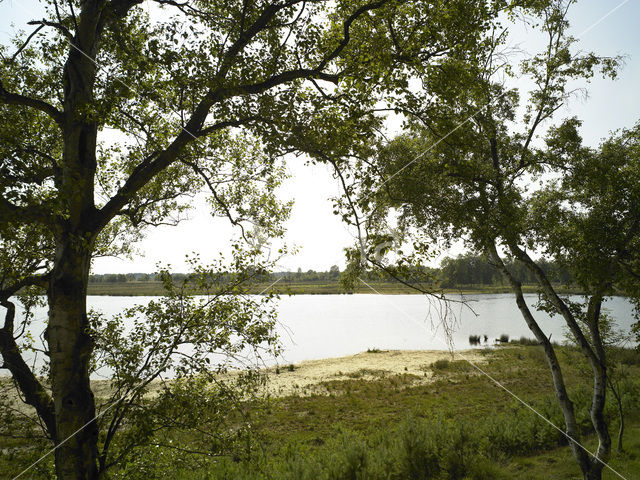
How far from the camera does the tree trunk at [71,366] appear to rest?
4539 millimetres

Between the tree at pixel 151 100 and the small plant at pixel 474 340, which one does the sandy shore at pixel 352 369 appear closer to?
the small plant at pixel 474 340

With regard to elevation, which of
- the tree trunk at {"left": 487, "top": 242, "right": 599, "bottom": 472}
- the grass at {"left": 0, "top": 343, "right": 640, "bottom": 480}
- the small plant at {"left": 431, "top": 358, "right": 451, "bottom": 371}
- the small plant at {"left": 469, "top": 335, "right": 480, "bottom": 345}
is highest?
the tree trunk at {"left": 487, "top": 242, "right": 599, "bottom": 472}

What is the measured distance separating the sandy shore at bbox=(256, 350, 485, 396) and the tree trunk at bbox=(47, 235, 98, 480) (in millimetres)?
14969

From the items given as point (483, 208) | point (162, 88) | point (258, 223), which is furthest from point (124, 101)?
point (483, 208)

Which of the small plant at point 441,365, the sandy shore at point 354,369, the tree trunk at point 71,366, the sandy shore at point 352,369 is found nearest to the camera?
the tree trunk at point 71,366

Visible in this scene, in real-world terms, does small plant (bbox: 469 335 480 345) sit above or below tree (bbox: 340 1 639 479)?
below

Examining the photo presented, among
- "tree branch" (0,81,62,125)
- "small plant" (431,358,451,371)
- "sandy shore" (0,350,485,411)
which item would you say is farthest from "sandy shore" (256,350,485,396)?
"tree branch" (0,81,62,125)

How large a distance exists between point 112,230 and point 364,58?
7.48 meters

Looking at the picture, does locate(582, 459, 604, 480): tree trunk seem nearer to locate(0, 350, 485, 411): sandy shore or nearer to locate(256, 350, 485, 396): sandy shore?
locate(256, 350, 485, 396): sandy shore

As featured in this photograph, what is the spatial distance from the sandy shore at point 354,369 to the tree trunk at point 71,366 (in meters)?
15.0

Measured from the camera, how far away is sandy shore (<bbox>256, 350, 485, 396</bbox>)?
21406mm

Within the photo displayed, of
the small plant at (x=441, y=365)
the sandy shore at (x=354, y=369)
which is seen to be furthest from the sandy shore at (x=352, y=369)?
the small plant at (x=441, y=365)

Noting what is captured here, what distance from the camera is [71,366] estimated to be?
4645 mm

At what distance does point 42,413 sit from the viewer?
213 inches
